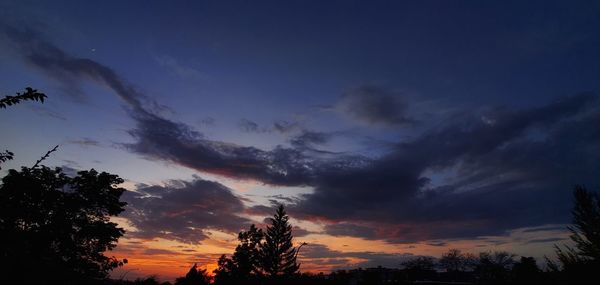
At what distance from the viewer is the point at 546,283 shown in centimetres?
562

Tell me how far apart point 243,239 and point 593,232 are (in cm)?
6620

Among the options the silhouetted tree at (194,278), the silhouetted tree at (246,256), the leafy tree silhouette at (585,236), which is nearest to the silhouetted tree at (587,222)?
the leafy tree silhouette at (585,236)

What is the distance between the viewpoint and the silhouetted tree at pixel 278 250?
7056cm

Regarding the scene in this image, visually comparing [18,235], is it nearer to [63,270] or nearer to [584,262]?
[63,270]

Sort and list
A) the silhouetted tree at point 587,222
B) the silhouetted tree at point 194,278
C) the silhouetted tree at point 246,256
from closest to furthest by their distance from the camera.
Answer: the silhouetted tree at point 587,222, the silhouetted tree at point 194,278, the silhouetted tree at point 246,256

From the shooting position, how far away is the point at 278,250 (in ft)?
241

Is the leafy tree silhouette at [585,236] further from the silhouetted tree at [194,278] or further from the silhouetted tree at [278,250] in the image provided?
the silhouetted tree at [278,250]

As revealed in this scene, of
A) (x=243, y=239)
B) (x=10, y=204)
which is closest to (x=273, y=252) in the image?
(x=243, y=239)

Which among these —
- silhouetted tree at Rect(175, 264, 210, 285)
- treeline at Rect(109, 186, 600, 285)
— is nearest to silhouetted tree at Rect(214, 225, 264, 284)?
treeline at Rect(109, 186, 600, 285)

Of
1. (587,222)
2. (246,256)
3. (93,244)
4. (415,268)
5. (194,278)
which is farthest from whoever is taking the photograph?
(415,268)

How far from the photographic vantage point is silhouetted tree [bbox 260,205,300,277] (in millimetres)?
70562

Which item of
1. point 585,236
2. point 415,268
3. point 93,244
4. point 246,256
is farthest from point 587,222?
point 415,268

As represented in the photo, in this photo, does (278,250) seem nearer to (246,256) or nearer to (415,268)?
(246,256)

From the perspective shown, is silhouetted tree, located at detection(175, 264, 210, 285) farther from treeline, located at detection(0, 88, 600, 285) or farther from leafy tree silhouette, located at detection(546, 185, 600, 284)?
leafy tree silhouette, located at detection(546, 185, 600, 284)
